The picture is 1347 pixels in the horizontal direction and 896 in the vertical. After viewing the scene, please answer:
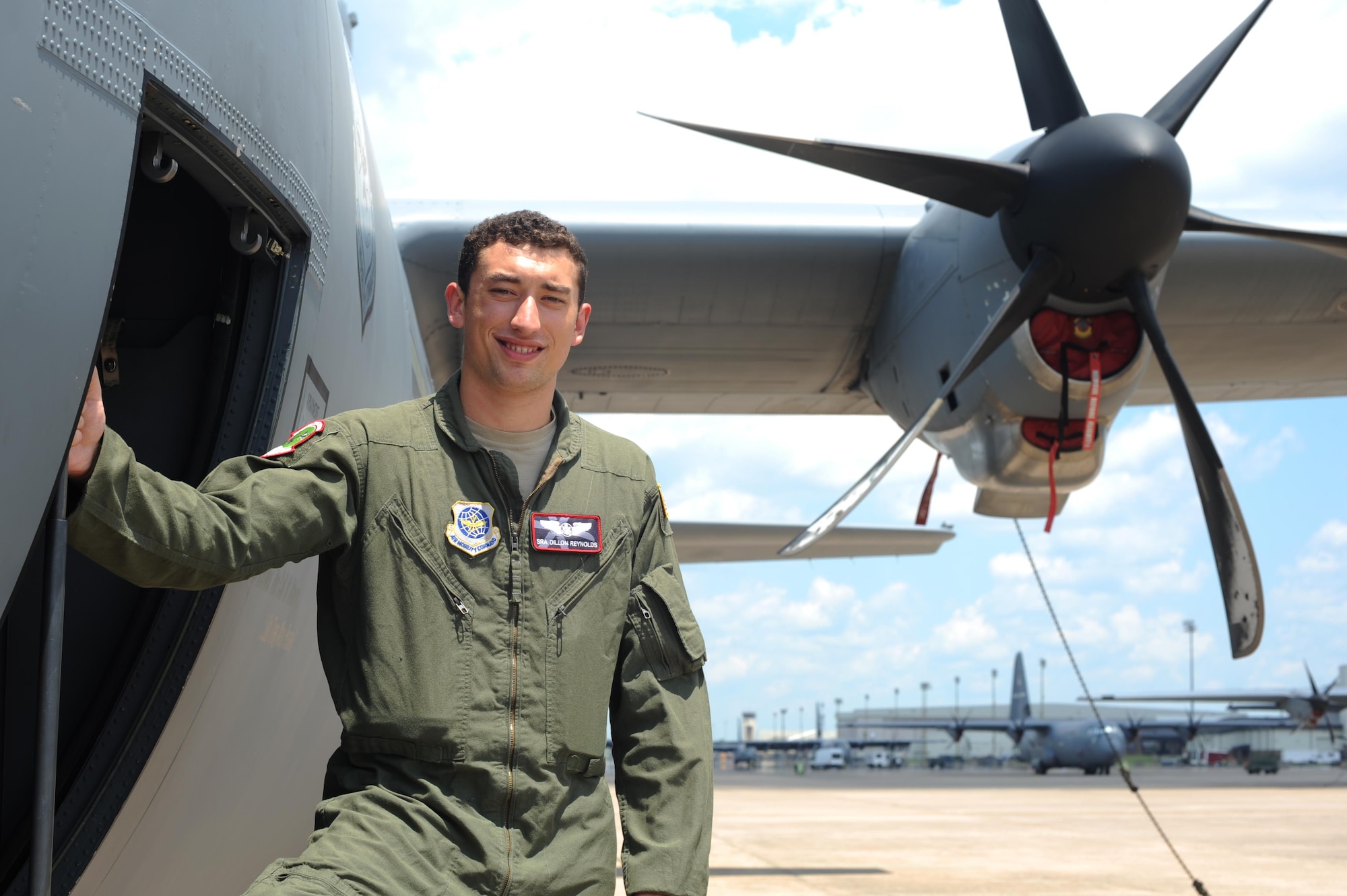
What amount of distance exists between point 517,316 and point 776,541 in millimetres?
10110

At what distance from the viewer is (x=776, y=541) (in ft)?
39.8

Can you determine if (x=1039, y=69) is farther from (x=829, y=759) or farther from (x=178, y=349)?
(x=829, y=759)

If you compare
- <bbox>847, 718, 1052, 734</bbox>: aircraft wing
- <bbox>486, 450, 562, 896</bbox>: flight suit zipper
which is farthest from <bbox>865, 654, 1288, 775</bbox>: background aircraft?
<bbox>486, 450, 562, 896</bbox>: flight suit zipper

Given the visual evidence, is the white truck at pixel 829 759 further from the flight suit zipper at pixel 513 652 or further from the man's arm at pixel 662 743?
the flight suit zipper at pixel 513 652

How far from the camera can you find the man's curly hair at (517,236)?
220 centimetres

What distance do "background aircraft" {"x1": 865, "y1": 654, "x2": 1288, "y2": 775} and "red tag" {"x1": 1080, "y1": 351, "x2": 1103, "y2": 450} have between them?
33450 mm

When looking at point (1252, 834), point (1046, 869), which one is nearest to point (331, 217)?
point (1046, 869)

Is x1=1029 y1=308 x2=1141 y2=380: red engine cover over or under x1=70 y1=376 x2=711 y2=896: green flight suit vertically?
over

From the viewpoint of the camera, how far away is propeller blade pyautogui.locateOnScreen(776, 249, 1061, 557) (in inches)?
227

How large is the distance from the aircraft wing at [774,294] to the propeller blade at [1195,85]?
120 cm

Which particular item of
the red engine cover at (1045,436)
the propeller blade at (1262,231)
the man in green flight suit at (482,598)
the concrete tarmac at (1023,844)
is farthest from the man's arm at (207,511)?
the concrete tarmac at (1023,844)

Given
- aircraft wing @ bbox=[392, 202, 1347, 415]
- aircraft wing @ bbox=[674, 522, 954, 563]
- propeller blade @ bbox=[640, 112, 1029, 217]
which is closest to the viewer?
propeller blade @ bbox=[640, 112, 1029, 217]

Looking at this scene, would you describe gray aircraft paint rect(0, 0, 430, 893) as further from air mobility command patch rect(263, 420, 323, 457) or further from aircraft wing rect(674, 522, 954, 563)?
aircraft wing rect(674, 522, 954, 563)

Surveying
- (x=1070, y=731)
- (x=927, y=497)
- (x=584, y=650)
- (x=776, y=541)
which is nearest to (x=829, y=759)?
(x=1070, y=731)
